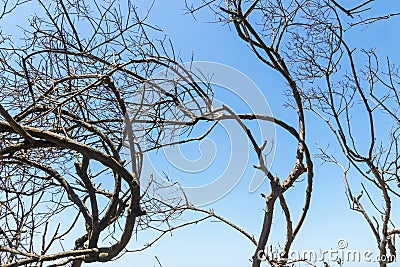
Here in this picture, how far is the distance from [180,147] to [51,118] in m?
0.70

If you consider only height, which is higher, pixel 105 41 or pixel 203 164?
pixel 105 41

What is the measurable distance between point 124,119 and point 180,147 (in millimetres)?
494

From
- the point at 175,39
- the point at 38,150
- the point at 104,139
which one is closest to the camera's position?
the point at 104,139

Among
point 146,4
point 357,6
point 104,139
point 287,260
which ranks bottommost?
point 287,260

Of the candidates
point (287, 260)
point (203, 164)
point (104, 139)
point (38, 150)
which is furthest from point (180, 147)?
point (287, 260)

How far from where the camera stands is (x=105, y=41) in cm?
197

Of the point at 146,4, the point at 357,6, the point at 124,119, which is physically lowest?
the point at 124,119

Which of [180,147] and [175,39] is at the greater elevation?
[175,39]

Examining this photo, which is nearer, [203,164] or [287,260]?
[203,164]

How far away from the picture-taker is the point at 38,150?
6.82ft

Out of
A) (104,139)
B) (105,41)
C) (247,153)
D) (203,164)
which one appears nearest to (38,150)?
(104,139)

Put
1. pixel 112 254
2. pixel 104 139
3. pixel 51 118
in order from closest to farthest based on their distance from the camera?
pixel 112 254 → pixel 104 139 → pixel 51 118

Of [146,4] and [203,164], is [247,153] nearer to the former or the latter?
[203,164]

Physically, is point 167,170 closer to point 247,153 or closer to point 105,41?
point 247,153
